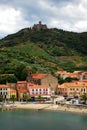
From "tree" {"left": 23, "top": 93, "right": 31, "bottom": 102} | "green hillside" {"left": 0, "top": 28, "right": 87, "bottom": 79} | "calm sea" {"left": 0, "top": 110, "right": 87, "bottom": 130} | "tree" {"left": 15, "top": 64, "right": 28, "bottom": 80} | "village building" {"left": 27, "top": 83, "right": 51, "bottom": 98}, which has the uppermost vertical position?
"green hillside" {"left": 0, "top": 28, "right": 87, "bottom": 79}

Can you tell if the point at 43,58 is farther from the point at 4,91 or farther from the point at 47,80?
the point at 4,91

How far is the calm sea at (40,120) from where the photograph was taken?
64.9m

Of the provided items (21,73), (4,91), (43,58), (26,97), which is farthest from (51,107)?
(43,58)

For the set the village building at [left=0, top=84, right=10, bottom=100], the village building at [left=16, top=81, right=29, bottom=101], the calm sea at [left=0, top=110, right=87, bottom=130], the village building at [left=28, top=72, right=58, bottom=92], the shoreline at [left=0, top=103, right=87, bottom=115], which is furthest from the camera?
the village building at [left=28, top=72, right=58, bottom=92]

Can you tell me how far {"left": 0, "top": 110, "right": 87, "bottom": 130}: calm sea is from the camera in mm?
64875

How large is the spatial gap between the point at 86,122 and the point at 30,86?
34.6m

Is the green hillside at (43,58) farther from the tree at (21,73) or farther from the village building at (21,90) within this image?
the village building at (21,90)

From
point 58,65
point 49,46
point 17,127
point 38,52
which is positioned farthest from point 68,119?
point 49,46

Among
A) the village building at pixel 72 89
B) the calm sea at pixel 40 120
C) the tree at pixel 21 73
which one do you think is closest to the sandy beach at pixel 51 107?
the calm sea at pixel 40 120

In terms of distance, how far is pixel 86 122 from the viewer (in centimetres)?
7119

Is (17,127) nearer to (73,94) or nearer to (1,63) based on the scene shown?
(73,94)

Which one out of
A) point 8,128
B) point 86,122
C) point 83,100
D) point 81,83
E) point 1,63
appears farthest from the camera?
point 1,63

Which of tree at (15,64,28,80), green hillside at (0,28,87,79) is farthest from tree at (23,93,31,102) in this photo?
green hillside at (0,28,87,79)

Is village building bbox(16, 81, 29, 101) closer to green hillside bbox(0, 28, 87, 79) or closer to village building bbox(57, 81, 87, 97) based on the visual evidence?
village building bbox(57, 81, 87, 97)
